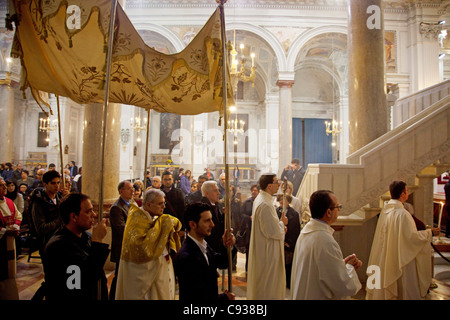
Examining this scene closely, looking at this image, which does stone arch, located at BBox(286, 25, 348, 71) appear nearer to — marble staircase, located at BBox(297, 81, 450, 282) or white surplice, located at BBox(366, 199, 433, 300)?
marble staircase, located at BBox(297, 81, 450, 282)

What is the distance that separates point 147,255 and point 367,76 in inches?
179

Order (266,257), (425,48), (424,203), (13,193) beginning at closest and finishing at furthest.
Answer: (266,257)
(424,203)
(13,193)
(425,48)

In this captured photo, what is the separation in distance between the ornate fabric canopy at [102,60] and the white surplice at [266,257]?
127cm

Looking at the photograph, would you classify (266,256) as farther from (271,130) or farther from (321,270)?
(271,130)

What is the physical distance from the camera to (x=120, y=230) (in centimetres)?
308

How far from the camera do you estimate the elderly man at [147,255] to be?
7.43ft

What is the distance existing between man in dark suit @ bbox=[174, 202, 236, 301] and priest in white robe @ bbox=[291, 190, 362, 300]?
51 cm

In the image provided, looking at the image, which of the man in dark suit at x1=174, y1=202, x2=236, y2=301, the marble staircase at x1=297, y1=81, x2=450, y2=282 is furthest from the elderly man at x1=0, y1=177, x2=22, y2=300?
the marble staircase at x1=297, y1=81, x2=450, y2=282

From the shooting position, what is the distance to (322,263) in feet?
6.20

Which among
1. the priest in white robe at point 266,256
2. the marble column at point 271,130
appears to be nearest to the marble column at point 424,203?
the priest in white robe at point 266,256

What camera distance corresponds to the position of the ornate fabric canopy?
2.58 m

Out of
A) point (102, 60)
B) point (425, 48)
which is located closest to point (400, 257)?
point (102, 60)
